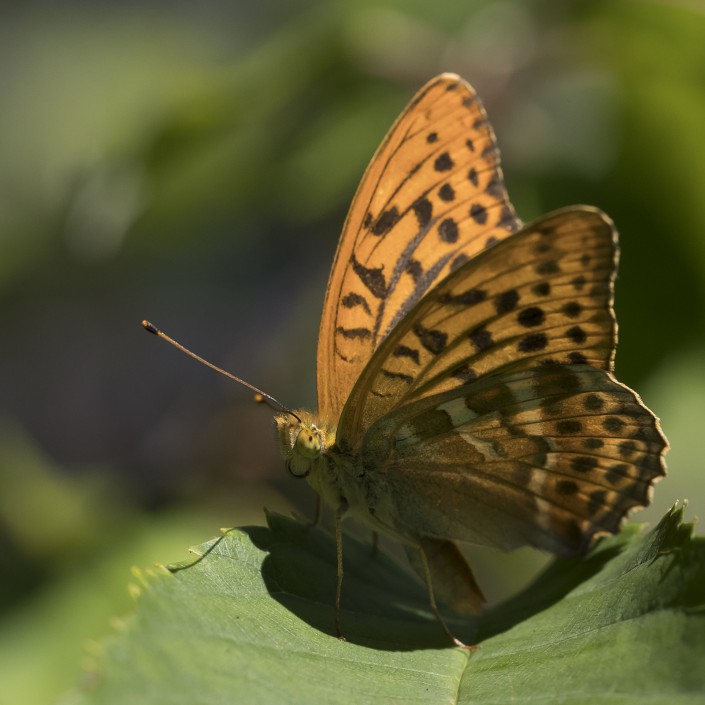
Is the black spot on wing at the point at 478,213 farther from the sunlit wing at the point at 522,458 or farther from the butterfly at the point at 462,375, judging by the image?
the sunlit wing at the point at 522,458

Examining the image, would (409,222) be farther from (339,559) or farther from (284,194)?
(284,194)

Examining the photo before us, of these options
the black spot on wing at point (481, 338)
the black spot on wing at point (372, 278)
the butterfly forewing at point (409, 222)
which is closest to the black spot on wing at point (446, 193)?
the butterfly forewing at point (409, 222)

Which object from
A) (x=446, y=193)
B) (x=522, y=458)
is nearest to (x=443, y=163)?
(x=446, y=193)

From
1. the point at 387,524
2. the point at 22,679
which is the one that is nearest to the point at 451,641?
the point at 387,524

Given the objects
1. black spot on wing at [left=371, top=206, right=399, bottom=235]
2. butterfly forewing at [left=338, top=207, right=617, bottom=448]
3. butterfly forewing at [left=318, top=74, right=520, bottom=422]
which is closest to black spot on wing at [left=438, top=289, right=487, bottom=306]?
butterfly forewing at [left=338, top=207, right=617, bottom=448]

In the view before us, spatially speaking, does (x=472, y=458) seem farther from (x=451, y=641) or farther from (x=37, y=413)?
(x=37, y=413)

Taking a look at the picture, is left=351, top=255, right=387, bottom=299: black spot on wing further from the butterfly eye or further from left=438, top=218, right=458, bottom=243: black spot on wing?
the butterfly eye

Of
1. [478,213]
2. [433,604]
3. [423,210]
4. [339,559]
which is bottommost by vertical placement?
[433,604]
